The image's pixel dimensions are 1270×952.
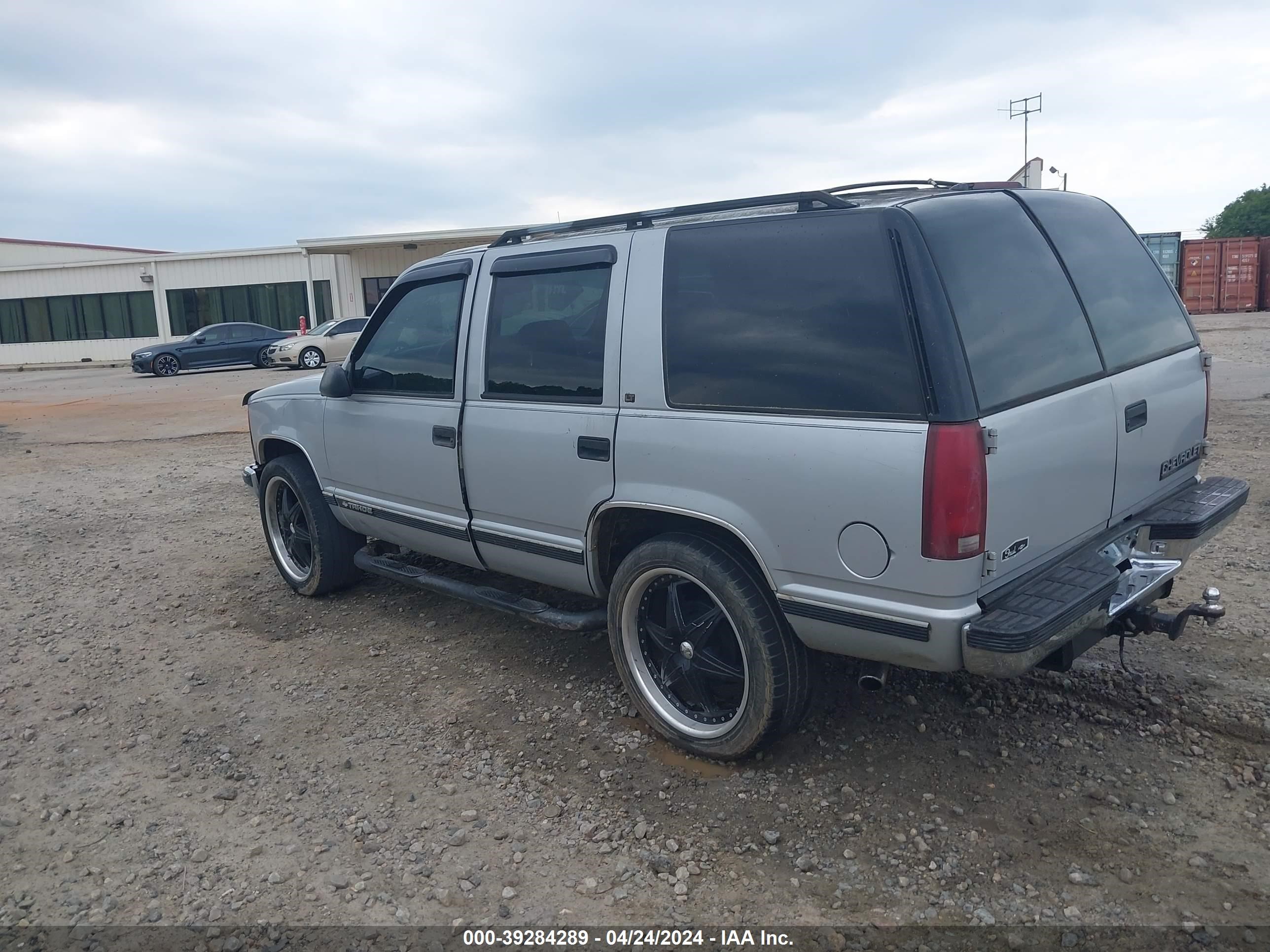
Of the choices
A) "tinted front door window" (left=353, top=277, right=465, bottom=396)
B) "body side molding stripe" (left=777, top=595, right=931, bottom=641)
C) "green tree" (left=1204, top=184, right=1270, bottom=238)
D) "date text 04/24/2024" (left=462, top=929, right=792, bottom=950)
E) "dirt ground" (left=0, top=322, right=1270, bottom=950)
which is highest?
"green tree" (left=1204, top=184, right=1270, bottom=238)

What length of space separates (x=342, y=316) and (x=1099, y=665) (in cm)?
3440

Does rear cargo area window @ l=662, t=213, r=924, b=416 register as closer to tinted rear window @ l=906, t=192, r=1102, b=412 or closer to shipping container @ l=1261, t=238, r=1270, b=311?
tinted rear window @ l=906, t=192, r=1102, b=412

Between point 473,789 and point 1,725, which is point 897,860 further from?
point 1,725

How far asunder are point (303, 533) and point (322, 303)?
3239 centimetres

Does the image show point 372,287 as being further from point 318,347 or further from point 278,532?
point 278,532

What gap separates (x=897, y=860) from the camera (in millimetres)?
2934

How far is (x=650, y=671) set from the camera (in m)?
3.75

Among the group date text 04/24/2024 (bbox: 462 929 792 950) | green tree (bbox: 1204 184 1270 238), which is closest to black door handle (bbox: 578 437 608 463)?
date text 04/24/2024 (bbox: 462 929 792 950)

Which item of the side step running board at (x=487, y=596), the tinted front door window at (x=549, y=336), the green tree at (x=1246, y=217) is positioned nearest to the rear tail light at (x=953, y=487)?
the tinted front door window at (x=549, y=336)

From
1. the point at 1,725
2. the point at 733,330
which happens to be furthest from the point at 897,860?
the point at 1,725

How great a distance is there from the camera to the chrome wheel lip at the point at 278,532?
5797 millimetres

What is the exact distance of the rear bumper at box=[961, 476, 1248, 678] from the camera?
2727 millimetres

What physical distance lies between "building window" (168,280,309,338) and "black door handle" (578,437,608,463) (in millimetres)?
34824

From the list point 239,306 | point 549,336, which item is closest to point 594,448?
point 549,336
